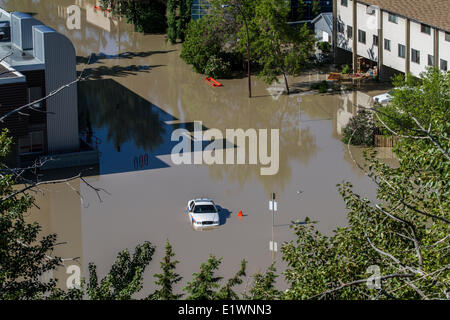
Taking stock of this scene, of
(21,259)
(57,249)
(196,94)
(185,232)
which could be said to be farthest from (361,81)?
(21,259)

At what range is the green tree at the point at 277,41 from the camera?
2175 inches

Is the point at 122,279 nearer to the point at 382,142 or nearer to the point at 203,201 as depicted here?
the point at 203,201

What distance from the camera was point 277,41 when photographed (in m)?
56.0

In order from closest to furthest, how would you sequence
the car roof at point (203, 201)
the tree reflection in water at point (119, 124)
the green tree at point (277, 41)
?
the car roof at point (203, 201), the tree reflection in water at point (119, 124), the green tree at point (277, 41)

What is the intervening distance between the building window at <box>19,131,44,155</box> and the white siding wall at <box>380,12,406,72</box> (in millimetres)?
23645

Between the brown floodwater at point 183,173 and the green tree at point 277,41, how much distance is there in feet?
5.48

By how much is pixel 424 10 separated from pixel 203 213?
24.1 metres

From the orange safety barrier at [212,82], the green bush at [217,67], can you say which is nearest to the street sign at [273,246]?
the orange safety barrier at [212,82]

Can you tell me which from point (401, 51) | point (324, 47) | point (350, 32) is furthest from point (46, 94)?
point (324, 47)

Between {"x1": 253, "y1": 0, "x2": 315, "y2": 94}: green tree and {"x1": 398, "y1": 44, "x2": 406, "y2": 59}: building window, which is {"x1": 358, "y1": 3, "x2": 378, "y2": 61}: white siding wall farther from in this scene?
{"x1": 253, "y1": 0, "x2": 315, "y2": 94}: green tree

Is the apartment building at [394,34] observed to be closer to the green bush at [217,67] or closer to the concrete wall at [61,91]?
the green bush at [217,67]

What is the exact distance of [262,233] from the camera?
34.4 m

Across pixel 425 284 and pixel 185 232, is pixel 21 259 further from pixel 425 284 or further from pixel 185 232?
pixel 185 232
